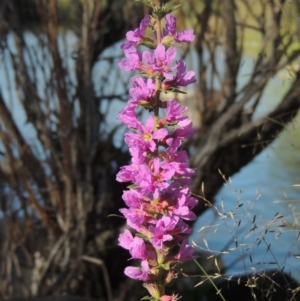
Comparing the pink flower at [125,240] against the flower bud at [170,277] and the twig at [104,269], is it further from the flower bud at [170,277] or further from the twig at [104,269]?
the twig at [104,269]

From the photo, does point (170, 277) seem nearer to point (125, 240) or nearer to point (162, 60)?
point (125, 240)

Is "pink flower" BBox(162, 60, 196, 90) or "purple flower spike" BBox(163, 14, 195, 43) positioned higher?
"purple flower spike" BBox(163, 14, 195, 43)

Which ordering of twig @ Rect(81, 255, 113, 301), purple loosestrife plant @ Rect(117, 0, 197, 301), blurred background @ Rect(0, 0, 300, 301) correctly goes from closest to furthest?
purple loosestrife plant @ Rect(117, 0, 197, 301), blurred background @ Rect(0, 0, 300, 301), twig @ Rect(81, 255, 113, 301)

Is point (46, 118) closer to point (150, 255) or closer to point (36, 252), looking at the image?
point (36, 252)

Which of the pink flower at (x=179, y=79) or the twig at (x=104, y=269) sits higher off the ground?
the pink flower at (x=179, y=79)

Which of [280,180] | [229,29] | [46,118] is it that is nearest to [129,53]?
[229,29]

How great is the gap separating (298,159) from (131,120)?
2.04 metres

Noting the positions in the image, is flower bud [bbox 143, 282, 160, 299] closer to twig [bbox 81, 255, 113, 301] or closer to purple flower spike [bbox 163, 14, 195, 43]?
purple flower spike [bbox 163, 14, 195, 43]

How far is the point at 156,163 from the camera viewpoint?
929 mm

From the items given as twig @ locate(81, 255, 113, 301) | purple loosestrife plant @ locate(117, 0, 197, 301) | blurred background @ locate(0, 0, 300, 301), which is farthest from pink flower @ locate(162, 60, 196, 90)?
twig @ locate(81, 255, 113, 301)

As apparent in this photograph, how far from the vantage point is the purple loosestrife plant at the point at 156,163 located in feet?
3.06

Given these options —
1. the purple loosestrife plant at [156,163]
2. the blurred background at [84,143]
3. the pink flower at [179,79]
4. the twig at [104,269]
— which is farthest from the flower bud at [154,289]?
the twig at [104,269]

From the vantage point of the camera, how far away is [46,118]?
2.70 meters

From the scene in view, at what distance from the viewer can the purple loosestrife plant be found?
0.93 m
